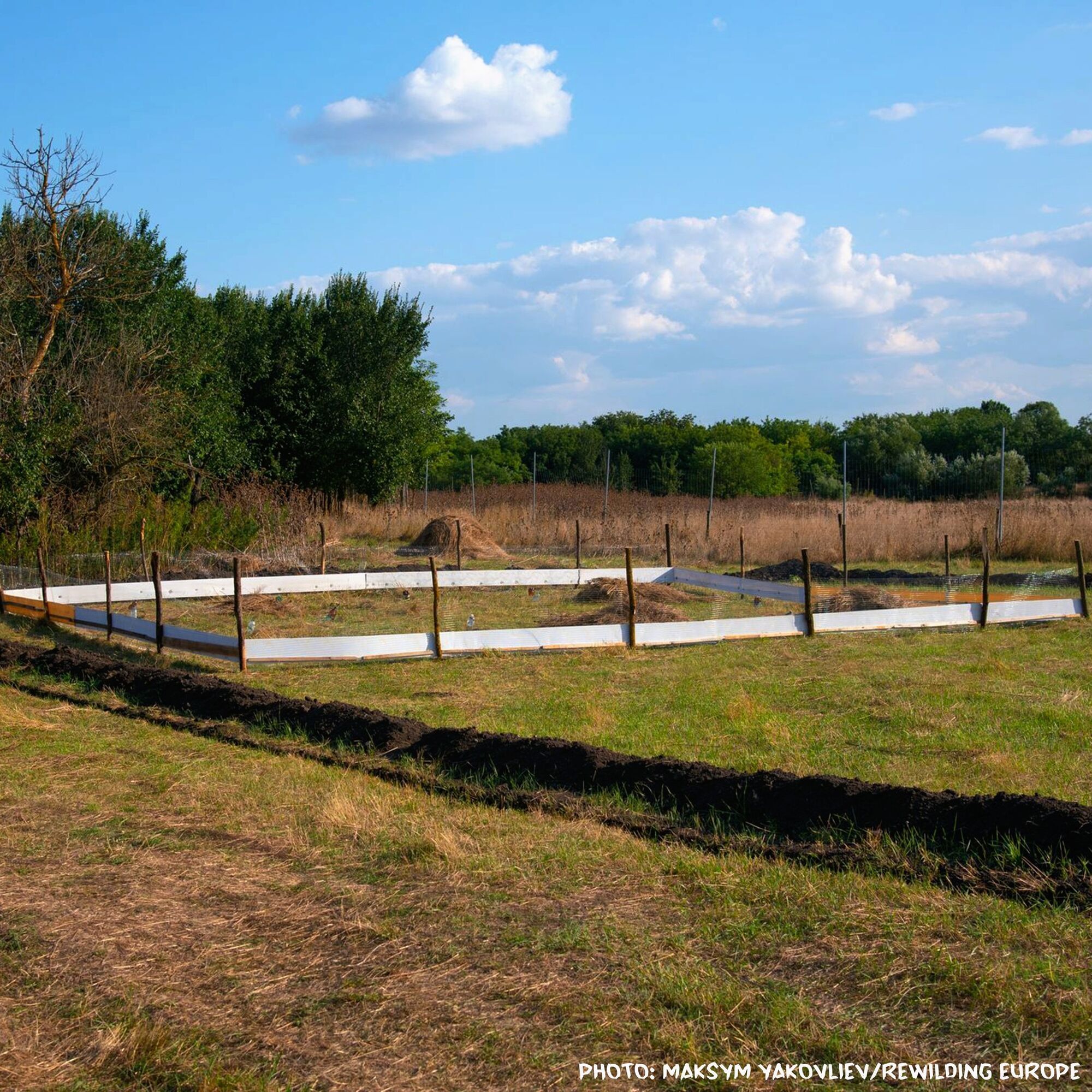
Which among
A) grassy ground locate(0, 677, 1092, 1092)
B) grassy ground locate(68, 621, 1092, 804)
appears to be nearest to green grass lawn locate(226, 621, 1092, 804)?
grassy ground locate(68, 621, 1092, 804)

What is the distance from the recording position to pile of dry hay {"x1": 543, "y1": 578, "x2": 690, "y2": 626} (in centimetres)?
1595

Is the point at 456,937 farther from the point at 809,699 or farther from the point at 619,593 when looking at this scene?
the point at 619,593

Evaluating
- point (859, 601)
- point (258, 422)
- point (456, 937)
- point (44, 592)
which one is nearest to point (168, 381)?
point (258, 422)

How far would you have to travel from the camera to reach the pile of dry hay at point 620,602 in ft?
52.3

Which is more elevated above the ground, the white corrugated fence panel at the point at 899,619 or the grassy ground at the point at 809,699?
the white corrugated fence panel at the point at 899,619

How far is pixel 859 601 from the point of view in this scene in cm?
1720

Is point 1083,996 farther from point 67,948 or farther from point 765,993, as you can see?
point 67,948

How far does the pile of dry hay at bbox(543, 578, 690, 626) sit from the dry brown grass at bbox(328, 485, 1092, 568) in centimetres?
659

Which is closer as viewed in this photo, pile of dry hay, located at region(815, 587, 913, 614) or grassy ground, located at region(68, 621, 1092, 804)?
grassy ground, located at region(68, 621, 1092, 804)

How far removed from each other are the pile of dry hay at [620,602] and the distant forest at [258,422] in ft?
33.3

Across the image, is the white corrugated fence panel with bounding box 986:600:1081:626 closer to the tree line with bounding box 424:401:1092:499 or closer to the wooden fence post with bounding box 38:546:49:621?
the tree line with bounding box 424:401:1092:499

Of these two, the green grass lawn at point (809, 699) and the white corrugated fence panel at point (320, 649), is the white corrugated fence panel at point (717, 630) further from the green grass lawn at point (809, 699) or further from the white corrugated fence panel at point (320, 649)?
the white corrugated fence panel at point (320, 649)

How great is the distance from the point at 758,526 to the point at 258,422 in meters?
16.1

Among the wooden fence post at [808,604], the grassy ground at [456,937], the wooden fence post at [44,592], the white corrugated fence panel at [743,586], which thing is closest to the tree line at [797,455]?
the white corrugated fence panel at [743,586]
